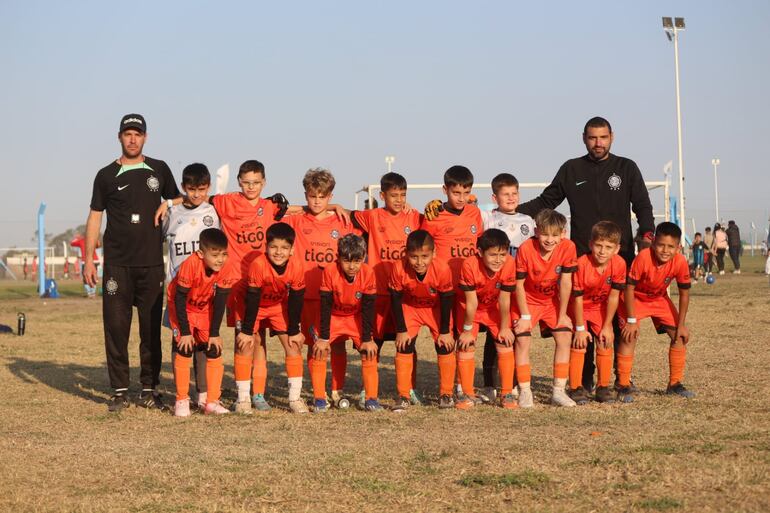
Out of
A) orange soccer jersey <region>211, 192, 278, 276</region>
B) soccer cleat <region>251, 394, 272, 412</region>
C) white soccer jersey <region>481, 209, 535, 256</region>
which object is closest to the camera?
soccer cleat <region>251, 394, 272, 412</region>

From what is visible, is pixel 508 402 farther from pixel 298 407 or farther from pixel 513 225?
pixel 298 407

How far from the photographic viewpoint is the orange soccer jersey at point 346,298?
809cm

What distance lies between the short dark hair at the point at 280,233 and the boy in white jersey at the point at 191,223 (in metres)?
0.85

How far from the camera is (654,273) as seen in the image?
841cm

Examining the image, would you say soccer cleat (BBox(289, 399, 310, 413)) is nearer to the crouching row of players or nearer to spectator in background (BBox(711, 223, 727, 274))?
the crouching row of players

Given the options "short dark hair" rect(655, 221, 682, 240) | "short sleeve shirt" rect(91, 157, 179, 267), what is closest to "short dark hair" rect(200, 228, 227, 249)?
"short sleeve shirt" rect(91, 157, 179, 267)

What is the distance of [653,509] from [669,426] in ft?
7.43

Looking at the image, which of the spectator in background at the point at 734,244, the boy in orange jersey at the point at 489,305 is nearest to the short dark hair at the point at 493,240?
the boy in orange jersey at the point at 489,305

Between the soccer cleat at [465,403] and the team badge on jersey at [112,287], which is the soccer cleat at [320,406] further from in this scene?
the team badge on jersey at [112,287]

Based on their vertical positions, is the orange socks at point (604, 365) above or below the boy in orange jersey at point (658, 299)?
below

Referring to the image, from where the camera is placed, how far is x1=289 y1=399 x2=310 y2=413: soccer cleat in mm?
8086

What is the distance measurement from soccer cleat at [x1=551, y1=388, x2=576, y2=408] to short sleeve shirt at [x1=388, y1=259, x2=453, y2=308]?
1.29 metres

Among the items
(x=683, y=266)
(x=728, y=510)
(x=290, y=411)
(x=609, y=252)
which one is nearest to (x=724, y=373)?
(x=683, y=266)

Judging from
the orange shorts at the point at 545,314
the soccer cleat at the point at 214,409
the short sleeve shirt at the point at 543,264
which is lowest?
the soccer cleat at the point at 214,409
